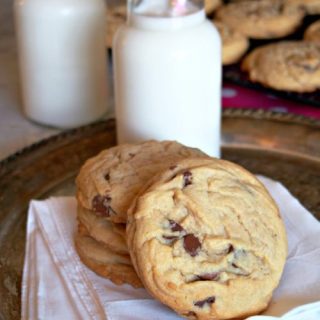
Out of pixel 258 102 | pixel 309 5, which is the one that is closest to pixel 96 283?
pixel 258 102

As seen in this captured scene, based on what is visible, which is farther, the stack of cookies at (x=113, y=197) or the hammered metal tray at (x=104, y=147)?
the hammered metal tray at (x=104, y=147)

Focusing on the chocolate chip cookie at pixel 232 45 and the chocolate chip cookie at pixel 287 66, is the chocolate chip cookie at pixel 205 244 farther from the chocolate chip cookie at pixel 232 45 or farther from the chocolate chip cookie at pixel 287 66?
the chocolate chip cookie at pixel 232 45

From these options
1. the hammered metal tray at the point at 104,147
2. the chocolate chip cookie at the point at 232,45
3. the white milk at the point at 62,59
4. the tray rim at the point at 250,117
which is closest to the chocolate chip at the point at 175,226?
the hammered metal tray at the point at 104,147

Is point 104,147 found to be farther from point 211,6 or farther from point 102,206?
point 211,6

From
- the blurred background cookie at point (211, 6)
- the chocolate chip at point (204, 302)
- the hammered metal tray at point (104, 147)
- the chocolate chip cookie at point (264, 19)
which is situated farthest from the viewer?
the blurred background cookie at point (211, 6)

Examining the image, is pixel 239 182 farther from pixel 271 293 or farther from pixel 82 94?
pixel 82 94

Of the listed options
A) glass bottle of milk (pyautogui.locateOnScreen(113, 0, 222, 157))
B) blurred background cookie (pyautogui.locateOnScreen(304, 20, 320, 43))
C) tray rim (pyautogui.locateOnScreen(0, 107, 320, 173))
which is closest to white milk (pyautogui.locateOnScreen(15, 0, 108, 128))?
tray rim (pyautogui.locateOnScreen(0, 107, 320, 173))

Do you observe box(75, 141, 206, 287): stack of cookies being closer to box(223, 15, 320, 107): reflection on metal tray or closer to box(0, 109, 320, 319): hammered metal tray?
box(0, 109, 320, 319): hammered metal tray
